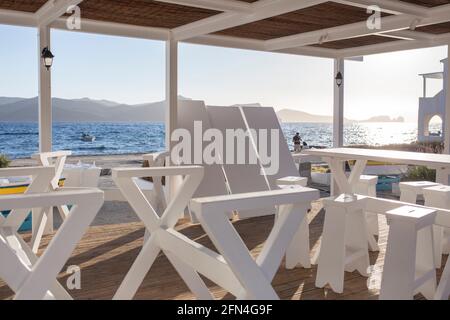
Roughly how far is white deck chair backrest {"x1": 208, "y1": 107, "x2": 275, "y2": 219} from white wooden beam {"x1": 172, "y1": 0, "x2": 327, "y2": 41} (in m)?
1.15

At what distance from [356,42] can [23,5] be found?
13.9ft

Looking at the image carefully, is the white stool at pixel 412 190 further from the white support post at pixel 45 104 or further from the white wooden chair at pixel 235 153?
the white support post at pixel 45 104

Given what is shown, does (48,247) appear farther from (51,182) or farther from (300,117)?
(300,117)

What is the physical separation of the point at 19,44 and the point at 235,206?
36.8m

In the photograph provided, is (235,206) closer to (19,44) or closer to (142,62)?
(19,44)

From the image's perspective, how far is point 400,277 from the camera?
2.12 metres

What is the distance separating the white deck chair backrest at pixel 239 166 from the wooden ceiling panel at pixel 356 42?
1656mm

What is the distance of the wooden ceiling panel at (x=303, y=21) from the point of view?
4691 millimetres

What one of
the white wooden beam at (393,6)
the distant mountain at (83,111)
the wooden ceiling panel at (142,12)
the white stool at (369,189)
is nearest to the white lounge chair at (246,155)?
the wooden ceiling panel at (142,12)

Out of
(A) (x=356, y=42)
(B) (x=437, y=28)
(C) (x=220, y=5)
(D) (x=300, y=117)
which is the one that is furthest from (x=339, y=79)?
(D) (x=300, y=117)

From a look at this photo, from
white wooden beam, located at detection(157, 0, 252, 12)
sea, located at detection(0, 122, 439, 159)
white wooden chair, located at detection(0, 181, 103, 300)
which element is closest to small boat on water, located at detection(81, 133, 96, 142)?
sea, located at detection(0, 122, 439, 159)

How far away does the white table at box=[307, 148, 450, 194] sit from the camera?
353cm

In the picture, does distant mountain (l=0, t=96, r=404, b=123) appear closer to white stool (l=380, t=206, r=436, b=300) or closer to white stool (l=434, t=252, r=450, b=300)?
white stool (l=434, t=252, r=450, b=300)
